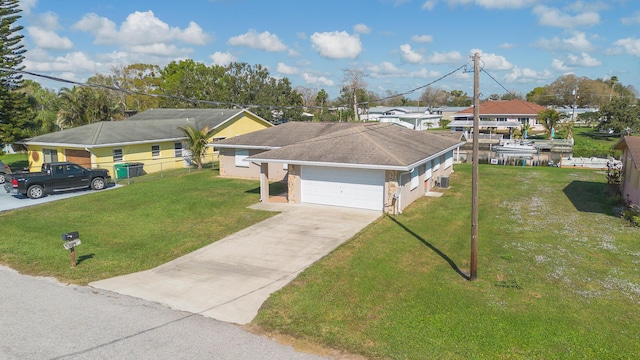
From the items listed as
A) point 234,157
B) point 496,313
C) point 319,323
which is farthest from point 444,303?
point 234,157

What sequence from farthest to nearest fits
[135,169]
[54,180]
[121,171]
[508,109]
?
[508,109] → [135,169] → [121,171] → [54,180]

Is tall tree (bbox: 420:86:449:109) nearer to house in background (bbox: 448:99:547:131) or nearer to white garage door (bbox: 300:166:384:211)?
house in background (bbox: 448:99:547:131)

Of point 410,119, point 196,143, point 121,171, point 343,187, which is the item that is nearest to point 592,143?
point 410,119

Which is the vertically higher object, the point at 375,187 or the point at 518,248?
the point at 375,187

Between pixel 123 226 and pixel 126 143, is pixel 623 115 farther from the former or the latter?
pixel 123 226

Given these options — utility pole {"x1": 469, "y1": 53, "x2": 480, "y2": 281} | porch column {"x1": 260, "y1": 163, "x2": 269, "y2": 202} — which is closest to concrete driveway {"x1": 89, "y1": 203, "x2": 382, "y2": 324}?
porch column {"x1": 260, "y1": 163, "x2": 269, "y2": 202}

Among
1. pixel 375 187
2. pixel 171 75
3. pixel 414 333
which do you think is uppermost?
pixel 171 75

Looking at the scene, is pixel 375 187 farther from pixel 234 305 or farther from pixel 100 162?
pixel 100 162
